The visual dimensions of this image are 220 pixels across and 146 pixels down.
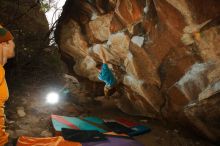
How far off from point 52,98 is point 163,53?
16.6ft

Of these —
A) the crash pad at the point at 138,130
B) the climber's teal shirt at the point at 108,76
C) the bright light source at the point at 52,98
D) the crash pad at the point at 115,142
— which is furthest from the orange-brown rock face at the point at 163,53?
the bright light source at the point at 52,98

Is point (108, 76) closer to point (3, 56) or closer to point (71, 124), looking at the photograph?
point (71, 124)

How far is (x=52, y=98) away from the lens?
9.89m

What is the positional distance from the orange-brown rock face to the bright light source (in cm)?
267

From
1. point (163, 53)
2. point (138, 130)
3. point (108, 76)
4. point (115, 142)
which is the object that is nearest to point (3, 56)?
point (115, 142)

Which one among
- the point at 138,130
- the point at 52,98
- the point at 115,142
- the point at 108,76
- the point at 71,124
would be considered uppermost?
the point at 108,76

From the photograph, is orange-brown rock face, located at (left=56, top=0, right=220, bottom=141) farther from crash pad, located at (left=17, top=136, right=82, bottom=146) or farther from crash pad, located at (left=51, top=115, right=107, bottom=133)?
crash pad, located at (left=17, top=136, right=82, bottom=146)

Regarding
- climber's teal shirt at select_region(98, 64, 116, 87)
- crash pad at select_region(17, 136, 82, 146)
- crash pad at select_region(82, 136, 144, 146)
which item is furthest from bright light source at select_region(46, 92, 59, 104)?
crash pad at select_region(82, 136, 144, 146)

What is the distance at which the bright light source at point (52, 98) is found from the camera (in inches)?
378

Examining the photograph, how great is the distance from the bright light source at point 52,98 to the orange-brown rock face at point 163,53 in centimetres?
267

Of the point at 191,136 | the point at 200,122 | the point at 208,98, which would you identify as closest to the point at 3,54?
the point at 208,98

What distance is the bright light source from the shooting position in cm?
960

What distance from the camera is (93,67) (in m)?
12.8

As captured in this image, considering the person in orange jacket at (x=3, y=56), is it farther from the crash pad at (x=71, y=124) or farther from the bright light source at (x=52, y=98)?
the bright light source at (x=52, y=98)
